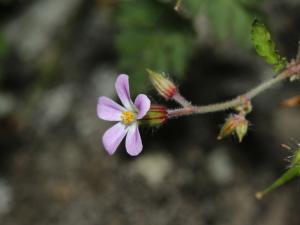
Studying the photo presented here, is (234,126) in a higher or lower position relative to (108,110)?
lower

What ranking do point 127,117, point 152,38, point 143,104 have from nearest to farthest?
1. point 143,104
2. point 127,117
3. point 152,38

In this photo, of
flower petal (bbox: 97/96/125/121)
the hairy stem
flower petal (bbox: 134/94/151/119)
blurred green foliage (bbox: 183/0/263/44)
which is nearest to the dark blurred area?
blurred green foliage (bbox: 183/0/263/44)

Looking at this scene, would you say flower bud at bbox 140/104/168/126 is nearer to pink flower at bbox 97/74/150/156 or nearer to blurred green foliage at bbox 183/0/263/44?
pink flower at bbox 97/74/150/156

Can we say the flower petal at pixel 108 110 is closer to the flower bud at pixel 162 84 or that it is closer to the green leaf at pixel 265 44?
the flower bud at pixel 162 84

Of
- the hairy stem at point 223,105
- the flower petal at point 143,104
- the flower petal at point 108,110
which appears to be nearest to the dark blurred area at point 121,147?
the flower petal at point 108,110

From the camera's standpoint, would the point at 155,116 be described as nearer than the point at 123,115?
Yes

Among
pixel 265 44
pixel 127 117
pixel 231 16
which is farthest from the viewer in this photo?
pixel 231 16

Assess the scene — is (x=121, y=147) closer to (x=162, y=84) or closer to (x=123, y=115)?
(x=123, y=115)

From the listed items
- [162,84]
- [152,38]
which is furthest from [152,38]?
[162,84]
